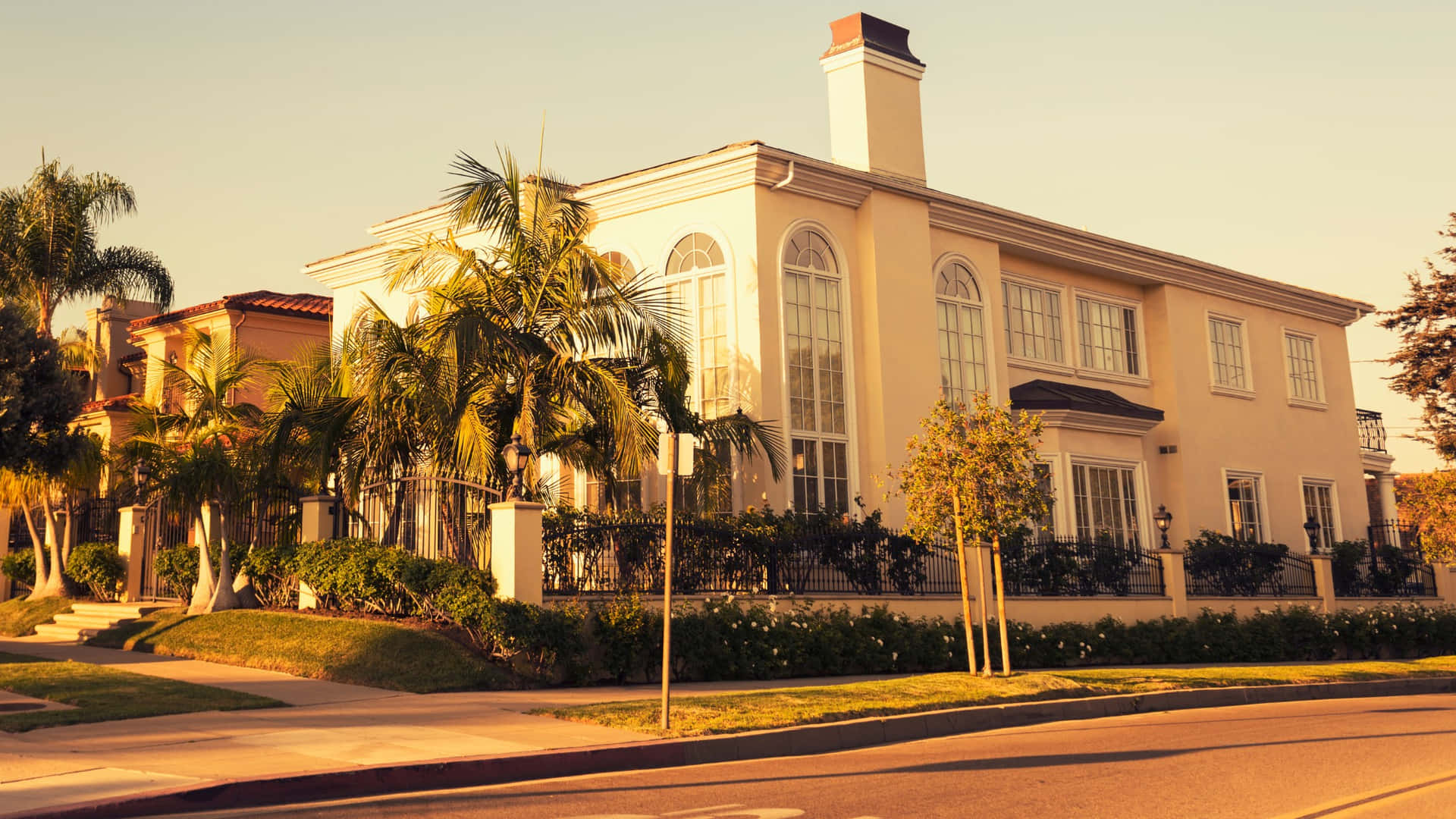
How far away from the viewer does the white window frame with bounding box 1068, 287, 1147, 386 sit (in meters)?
25.9

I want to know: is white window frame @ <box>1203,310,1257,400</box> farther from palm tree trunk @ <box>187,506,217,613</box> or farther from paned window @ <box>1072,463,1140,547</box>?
palm tree trunk @ <box>187,506,217,613</box>

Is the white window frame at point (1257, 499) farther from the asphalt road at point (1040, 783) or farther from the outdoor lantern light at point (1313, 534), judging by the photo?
the asphalt road at point (1040, 783)

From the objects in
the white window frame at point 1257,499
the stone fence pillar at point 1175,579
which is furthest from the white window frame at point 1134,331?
the stone fence pillar at point 1175,579

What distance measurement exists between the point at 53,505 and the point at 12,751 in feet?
56.9

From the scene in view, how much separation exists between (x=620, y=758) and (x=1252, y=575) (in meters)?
18.7

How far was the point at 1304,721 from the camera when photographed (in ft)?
41.7

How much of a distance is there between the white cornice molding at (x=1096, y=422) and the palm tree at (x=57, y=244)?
19.6 meters

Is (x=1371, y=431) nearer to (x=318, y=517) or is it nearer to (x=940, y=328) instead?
(x=940, y=328)

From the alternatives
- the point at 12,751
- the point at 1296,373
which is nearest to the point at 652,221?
the point at 12,751

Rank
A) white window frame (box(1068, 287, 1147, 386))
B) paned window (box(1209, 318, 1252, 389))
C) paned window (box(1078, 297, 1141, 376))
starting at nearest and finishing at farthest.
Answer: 1. white window frame (box(1068, 287, 1147, 386))
2. paned window (box(1078, 297, 1141, 376))
3. paned window (box(1209, 318, 1252, 389))

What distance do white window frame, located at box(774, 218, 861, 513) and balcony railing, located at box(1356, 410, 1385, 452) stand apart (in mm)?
19562

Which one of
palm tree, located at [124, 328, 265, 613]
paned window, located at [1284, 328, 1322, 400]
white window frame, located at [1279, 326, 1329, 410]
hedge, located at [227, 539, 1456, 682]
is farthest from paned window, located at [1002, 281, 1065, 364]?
palm tree, located at [124, 328, 265, 613]

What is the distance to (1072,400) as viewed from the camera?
23.8m

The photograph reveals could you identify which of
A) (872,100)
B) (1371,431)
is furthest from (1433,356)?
(872,100)
